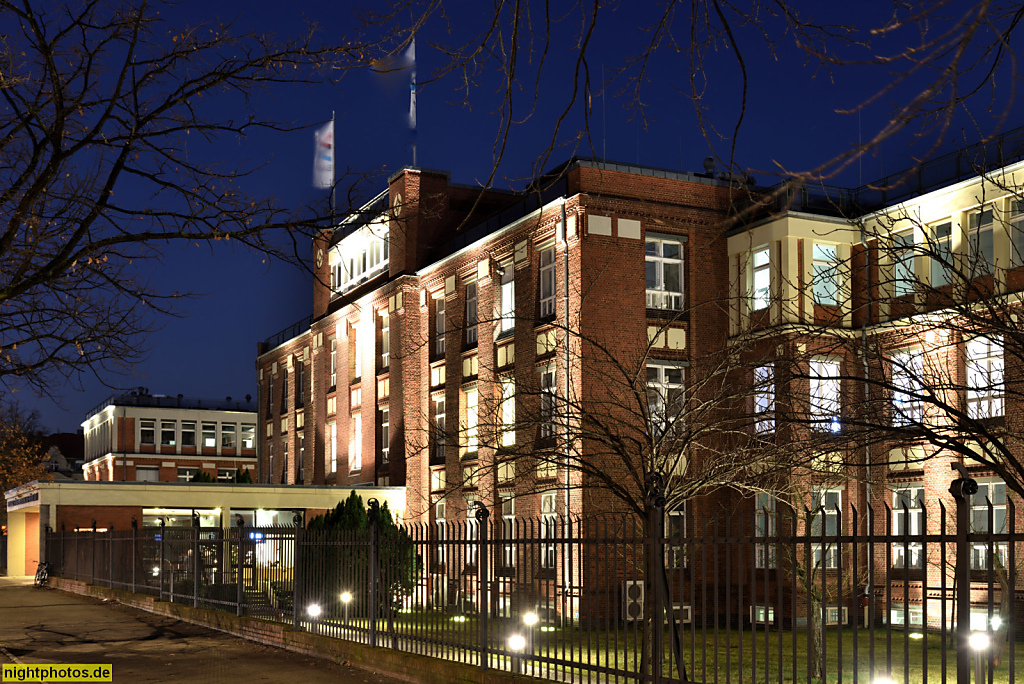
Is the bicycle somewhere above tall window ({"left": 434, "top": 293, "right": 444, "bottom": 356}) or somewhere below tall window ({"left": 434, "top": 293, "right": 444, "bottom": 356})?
below

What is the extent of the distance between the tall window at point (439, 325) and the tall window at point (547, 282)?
717cm

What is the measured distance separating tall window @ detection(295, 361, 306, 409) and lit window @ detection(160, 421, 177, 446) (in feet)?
129

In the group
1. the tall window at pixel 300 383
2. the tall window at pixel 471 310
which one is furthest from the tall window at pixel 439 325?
the tall window at pixel 300 383

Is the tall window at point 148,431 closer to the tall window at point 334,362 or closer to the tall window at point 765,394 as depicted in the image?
the tall window at point 334,362

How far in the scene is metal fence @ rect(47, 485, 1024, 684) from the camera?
7.80 m

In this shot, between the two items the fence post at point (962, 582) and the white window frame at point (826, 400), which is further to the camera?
the white window frame at point (826, 400)

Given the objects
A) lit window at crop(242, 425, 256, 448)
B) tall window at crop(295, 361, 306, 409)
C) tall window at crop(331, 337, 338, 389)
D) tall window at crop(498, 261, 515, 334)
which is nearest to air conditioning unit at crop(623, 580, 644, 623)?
tall window at crop(498, 261, 515, 334)

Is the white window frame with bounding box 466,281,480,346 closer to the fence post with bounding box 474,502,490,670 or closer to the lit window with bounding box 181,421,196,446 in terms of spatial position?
the fence post with bounding box 474,502,490,670

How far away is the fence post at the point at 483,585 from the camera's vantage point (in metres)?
13.0

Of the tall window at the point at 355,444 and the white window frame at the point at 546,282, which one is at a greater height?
the white window frame at the point at 546,282

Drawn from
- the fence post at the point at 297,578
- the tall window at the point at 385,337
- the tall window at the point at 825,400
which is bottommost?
the fence post at the point at 297,578

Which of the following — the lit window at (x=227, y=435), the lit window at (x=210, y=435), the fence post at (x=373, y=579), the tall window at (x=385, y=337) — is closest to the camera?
the fence post at (x=373, y=579)

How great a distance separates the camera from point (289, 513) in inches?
1811

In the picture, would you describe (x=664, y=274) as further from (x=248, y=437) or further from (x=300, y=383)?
(x=248, y=437)
